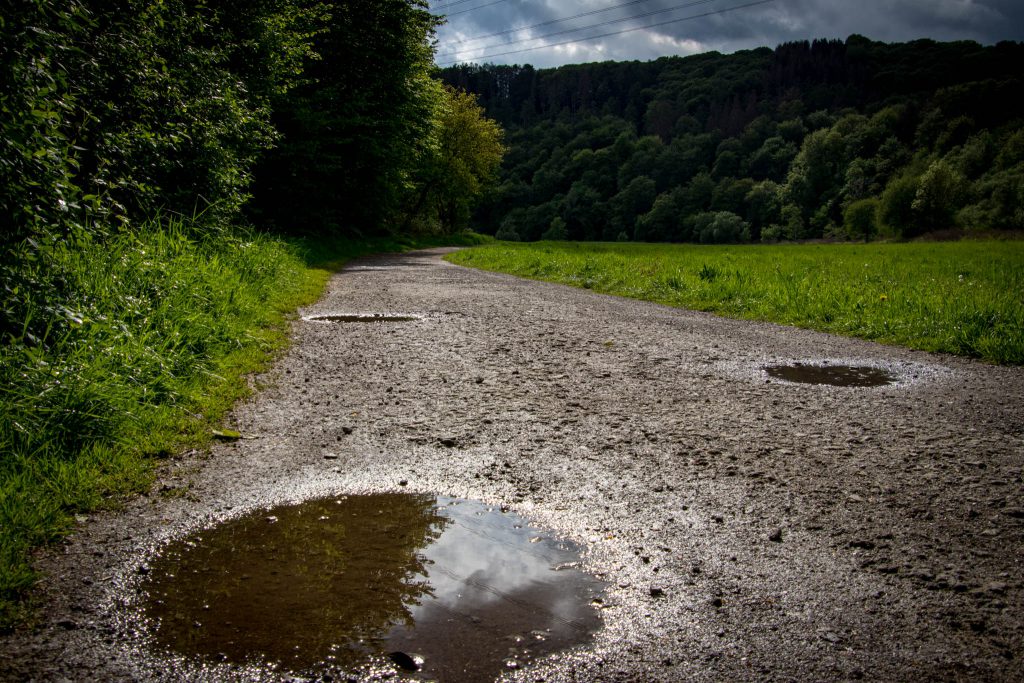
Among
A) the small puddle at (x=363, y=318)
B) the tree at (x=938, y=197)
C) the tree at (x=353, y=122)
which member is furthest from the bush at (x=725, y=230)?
the small puddle at (x=363, y=318)

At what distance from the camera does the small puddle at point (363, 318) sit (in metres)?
9.32

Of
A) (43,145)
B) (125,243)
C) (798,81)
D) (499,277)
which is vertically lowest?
(499,277)

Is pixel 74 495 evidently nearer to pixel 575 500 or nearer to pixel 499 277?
pixel 575 500

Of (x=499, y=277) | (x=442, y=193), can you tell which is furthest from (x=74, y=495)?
(x=442, y=193)

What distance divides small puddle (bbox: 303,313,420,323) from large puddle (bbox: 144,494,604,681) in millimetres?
6234

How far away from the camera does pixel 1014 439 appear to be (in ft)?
14.2

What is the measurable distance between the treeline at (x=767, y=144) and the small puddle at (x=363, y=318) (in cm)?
6845

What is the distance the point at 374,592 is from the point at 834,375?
17.3 ft

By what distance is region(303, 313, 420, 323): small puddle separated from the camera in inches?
367

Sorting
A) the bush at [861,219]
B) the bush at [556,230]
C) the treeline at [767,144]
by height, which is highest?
the treeline at [767,144]

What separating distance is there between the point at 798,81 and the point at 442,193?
318ft

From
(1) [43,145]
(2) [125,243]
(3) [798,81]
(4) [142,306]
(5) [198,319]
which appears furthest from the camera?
(3) [798,81]

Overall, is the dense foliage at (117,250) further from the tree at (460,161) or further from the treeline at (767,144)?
the treeline at (767,144)

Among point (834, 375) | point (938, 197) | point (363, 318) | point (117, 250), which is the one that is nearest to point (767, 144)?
point (938, 197)
